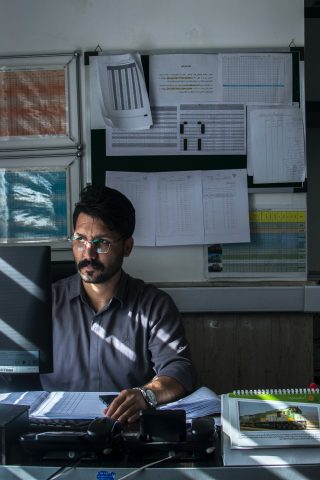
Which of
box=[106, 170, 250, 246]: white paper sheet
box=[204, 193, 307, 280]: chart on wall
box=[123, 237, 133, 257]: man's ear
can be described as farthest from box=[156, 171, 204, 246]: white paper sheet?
box=[123, 237, 133, 257]: man's ear

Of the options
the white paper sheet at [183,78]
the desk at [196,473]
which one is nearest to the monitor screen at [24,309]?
the desk at [196,473]

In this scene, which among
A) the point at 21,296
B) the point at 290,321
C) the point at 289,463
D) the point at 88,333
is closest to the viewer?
the point at 289,463

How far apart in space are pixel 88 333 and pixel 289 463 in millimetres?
953

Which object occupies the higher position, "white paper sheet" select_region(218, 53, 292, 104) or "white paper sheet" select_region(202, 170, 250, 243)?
"white paper sheet" select_region(218, 53, 292, 104)

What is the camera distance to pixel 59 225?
2691mm

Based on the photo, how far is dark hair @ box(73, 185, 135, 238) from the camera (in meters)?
1.89

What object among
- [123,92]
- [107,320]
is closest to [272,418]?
[107,320]

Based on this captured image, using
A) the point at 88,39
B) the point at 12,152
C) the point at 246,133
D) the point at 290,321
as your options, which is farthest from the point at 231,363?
the point at 88,39

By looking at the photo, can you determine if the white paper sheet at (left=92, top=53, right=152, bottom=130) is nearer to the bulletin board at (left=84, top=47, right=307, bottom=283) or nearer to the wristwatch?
the bulletin board at (left=84, top=47, right=307, bottom=283)

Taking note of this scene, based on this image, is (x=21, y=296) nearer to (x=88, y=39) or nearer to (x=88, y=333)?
(x=88, y=333)

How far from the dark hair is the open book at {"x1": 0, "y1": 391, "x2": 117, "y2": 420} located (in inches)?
22.6

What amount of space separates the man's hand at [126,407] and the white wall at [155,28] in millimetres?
1305

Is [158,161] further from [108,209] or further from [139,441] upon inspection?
[139,441]

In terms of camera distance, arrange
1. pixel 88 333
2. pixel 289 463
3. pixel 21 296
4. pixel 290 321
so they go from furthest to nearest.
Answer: pixel 290 321, pixel 88 333, pixel 21 296, pixel 289 463
